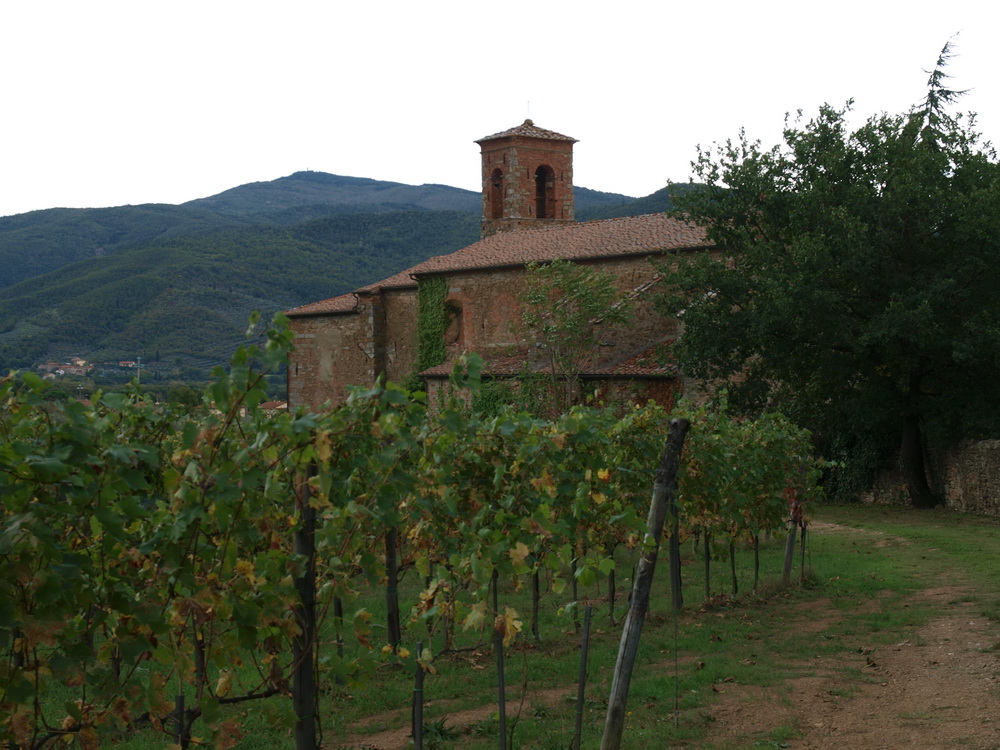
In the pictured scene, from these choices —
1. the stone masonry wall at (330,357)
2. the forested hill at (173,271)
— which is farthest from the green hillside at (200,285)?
the stone masonry wall at (330,357)

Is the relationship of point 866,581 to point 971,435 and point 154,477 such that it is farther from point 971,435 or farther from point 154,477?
point 154,477

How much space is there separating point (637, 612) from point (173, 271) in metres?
74.9

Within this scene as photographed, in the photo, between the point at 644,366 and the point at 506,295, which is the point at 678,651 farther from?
the point at 506,295

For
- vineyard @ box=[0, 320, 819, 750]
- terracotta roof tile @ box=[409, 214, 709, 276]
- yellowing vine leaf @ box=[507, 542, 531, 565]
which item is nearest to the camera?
vineyard @ box=[0, 320, 819, 750]

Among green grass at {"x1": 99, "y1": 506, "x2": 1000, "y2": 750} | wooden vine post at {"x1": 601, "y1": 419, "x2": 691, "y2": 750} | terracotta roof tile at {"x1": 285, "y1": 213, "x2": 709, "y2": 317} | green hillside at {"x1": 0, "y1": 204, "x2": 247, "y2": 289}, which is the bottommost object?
green grass at {"x1": 99, "y1": 506, "x2": 1000, "y2": 750}

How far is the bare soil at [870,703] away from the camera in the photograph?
6.41 metres

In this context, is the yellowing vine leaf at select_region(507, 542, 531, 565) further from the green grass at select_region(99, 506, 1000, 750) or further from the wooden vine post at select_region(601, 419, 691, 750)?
the wooden vine post at select_region(601, 419, 691, 750)

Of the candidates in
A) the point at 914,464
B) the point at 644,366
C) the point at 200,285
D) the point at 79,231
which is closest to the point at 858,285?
the point at 914,464

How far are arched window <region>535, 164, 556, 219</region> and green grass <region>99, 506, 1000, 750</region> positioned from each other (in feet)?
75.1

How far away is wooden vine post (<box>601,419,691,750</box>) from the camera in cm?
566

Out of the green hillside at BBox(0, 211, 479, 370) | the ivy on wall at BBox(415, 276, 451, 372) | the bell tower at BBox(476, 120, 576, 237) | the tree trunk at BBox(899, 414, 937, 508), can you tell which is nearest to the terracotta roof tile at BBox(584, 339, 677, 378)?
the tree trunk at BBox(899, 414, 937, 508)

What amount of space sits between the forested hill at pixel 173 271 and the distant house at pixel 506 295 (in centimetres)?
1289

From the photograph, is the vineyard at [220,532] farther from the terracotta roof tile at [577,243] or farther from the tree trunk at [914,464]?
the terracotta roof tile at [577,243]

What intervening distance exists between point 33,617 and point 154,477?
1063mm
